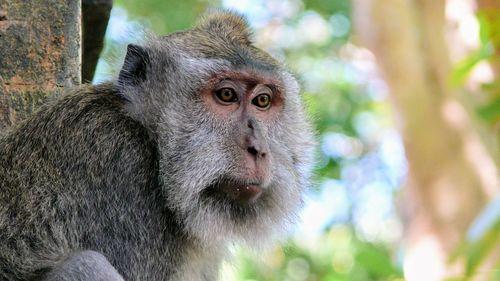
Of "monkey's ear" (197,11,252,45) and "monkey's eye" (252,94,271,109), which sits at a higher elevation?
"monkey's ear" (197,11,252,45)

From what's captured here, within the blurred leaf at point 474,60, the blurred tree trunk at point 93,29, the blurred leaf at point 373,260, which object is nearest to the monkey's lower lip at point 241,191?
the blurred tree trunk at point 93,29

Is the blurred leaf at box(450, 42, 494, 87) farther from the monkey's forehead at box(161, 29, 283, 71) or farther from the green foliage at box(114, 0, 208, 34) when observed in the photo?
the green foliage at box(114, 0, 208, 34)

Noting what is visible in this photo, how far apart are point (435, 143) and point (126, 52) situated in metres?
9.15

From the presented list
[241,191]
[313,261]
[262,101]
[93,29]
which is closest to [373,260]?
[241,191]

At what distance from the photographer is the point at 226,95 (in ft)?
17.0

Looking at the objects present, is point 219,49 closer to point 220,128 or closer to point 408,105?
point 220,128

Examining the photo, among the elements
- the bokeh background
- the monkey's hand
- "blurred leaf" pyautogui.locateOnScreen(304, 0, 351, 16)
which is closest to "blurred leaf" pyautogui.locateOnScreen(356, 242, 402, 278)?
the monkey's hand

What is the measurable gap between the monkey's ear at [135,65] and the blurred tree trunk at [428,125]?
28.0ft

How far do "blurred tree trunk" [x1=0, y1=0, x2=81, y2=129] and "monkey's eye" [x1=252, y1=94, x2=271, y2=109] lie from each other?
1315mm

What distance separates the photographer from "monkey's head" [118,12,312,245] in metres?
4.95

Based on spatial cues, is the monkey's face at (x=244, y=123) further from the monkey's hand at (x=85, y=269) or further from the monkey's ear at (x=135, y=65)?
the monkey's hand at (x=85, y=269)

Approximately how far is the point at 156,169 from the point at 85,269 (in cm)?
82

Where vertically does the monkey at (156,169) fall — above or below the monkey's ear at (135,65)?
below

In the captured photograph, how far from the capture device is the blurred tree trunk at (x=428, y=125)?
13.4 m
